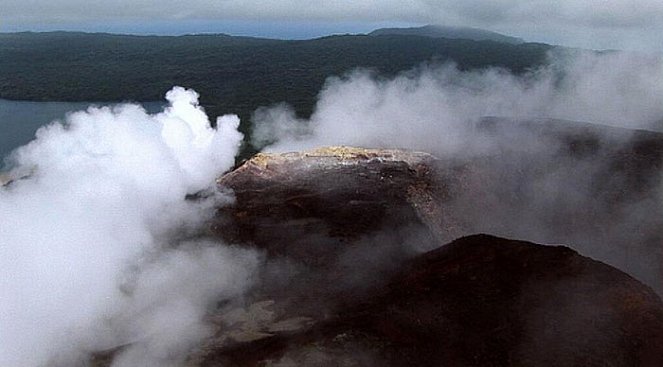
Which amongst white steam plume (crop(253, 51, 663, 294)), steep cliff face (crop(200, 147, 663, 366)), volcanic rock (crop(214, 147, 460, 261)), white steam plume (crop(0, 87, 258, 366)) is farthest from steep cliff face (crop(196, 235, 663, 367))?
white steam plume (crop(253, 51, 663, 294))

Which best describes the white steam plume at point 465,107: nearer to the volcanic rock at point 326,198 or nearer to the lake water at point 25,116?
the volcanic rock at point 326,198

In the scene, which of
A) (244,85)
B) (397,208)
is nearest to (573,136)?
(397,208)

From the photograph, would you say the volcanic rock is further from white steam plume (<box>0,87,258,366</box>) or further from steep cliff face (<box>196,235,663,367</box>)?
steep cliff face (<box>196,235,663,367</box>)

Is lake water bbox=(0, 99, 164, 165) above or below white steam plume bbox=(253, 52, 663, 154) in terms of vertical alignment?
below

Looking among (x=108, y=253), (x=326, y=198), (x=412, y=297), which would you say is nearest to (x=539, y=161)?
(x=326, y=198)

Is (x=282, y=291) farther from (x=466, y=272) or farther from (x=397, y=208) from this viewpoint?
(x=397, y=208)
